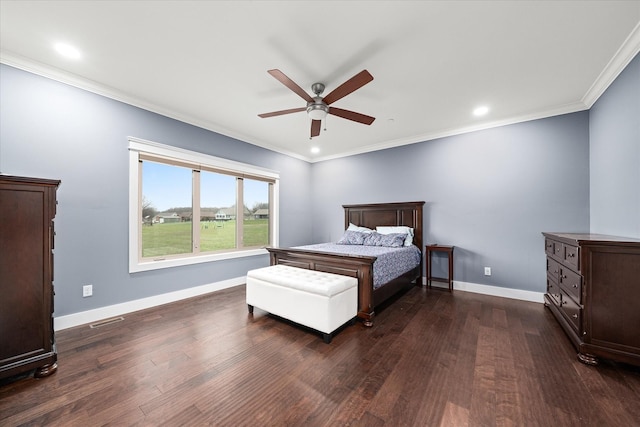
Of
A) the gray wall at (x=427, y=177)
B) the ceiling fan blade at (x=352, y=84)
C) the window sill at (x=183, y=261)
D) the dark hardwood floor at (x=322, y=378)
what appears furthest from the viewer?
the window sill at (x=183, y=261)

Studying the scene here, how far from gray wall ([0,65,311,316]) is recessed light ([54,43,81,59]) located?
0.51m

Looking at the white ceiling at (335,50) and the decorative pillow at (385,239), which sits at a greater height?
the white ceiling at (335,50)

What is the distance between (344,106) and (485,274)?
340cm

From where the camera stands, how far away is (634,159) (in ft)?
7.56

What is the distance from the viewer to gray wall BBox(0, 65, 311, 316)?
248cm

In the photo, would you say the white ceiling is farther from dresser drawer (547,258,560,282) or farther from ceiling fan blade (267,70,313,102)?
dresser drawer (547,258,560,282)

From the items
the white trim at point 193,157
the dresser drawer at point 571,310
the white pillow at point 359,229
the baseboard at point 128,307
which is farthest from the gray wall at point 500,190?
the baseboard at point 128,307

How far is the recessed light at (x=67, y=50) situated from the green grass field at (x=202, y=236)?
201 centimetres

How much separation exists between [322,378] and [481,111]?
155 inches

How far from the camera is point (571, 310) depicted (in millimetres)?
2332

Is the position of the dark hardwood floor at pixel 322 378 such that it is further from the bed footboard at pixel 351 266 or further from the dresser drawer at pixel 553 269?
the dresser drawer at pixel 553 269

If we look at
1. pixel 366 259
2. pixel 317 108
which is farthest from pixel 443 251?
pixel 317 108

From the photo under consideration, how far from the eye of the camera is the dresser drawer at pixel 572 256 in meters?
2.15

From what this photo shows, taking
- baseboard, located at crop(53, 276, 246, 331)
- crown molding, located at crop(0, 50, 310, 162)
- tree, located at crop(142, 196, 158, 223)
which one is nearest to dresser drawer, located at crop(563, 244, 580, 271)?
baseboard, located at crop(53, 276, 246, 331)
